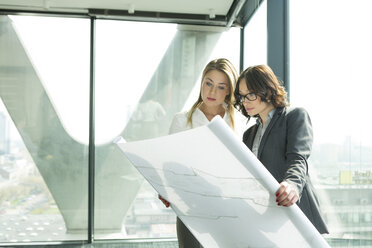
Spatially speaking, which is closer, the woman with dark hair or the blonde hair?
the woman with dark hair

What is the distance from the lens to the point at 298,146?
97cm

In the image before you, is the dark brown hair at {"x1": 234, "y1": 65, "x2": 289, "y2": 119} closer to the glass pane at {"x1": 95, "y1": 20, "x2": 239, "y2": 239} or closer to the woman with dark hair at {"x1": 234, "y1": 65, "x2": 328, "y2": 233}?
the woman with dark hair at {"x1": 234, "y1": 65, "x2": 328, "y2": 233}

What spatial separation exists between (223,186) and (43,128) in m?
3.55

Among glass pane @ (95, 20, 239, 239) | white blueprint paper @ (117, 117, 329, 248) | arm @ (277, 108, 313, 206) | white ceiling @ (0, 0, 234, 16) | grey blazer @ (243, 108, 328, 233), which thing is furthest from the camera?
glass pane @ (95, 20, 239, 239)

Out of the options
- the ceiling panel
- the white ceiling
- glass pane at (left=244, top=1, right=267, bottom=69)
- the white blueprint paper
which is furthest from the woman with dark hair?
the white ceiling

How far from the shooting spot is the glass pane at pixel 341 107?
4.87ft

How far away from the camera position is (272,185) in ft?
1.76

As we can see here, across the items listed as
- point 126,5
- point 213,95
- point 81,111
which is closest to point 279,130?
point 213,95

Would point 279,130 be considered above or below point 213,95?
below

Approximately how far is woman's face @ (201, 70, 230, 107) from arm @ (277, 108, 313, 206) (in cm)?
65

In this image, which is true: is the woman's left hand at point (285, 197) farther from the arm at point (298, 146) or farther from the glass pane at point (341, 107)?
the glass pane at point (341, 107)

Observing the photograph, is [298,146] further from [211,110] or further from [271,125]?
[211,110]

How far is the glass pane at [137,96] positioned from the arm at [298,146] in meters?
2.94

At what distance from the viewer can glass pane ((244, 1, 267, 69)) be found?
3.20 meters
